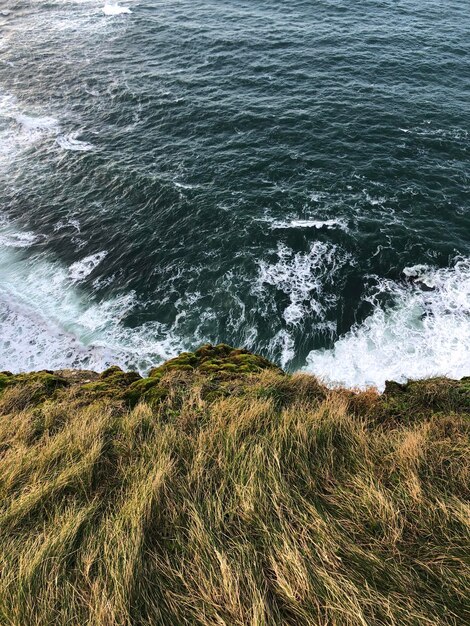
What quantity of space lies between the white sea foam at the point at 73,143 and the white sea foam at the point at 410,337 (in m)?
25.5

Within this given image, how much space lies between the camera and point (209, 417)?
9.02m

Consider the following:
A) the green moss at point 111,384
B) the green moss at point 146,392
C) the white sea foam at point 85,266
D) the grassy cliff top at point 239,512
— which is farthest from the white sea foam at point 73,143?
the grassy cliff top at point 239,512

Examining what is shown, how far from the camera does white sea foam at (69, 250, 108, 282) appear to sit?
73.6ft

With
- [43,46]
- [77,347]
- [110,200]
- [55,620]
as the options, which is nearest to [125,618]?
[55,620]

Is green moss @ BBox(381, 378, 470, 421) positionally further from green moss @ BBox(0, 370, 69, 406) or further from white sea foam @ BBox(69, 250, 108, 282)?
white sea foam @ BBox(69, 250, 108, 282)

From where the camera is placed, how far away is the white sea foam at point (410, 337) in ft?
55.8

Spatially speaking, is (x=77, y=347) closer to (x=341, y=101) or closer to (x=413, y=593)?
(x=413, y=593)

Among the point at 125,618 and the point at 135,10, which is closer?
the point at 125,618

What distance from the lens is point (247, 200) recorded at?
25484mm

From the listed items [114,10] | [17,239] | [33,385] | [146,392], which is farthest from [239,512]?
[114,10]

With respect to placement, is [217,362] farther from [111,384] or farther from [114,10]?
[114,10]

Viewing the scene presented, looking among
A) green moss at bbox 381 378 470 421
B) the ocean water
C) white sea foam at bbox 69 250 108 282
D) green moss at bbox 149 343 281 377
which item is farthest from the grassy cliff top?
white sea foam at bbox 69 250 108 282

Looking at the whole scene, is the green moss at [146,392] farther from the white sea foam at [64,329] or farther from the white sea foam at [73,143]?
the white sea foam at [73,143]

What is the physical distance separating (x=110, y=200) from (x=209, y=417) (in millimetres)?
21917
